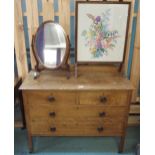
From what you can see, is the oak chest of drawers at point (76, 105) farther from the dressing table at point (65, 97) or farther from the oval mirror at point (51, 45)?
the oval mirror at point (51, 45)

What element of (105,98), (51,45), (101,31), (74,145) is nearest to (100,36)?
(101,31)

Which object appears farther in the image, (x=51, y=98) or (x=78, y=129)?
(x=78, y=129)

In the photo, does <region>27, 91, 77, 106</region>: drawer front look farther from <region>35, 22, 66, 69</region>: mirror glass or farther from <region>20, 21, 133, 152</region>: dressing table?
<region>35, 22, 66, 69</region>: mirror glass

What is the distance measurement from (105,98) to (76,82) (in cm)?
30

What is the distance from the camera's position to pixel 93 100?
5.34ft

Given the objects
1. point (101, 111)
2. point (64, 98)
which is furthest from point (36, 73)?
point (101, 111)

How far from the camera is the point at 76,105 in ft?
5.39

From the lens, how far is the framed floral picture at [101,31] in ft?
5.44

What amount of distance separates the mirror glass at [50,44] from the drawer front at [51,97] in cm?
31

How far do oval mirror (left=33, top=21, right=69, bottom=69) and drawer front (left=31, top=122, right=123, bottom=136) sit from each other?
1.91ft

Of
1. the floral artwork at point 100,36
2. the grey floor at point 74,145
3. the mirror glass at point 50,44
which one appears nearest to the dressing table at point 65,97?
the mirror glass at point 50,44

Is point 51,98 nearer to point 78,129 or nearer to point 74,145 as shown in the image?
point 78,129

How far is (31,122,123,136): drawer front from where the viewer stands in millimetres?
1736

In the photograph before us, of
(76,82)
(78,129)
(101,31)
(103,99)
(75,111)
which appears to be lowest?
(78,129)
